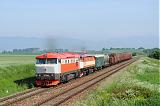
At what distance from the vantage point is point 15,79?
36.8 meters

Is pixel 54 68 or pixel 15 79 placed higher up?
pixel 54 68

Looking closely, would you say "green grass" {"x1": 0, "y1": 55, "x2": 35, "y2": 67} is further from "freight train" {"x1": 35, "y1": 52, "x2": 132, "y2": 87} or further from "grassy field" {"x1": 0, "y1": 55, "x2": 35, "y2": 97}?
"freight train" {"x1": 35, "y1": 52, "x2": 132, "y2": 87}

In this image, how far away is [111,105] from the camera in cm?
1670

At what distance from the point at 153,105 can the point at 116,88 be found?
33.7 ft

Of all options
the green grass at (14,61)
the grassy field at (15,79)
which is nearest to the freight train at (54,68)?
A: the grassy field at (15,79)

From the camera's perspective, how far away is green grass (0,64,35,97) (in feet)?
103

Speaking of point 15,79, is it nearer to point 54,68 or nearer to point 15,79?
point 15,79

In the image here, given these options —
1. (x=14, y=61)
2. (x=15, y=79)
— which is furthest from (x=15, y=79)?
(x=14, y=61)

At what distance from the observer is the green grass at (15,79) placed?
31.5 m

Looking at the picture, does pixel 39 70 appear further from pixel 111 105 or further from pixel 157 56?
pixel 157 56

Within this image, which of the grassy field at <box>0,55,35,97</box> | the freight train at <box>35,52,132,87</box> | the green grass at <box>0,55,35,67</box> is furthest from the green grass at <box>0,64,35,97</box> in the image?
the green grass at <box>0,55,35,67</box>

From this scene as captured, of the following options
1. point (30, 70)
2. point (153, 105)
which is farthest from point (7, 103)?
point (30, 70)

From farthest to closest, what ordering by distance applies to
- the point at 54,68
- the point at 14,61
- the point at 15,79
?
the point at 14,61, the point at 15,79, the point at 54,68

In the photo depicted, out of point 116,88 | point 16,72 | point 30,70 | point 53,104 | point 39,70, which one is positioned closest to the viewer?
point 53,104
